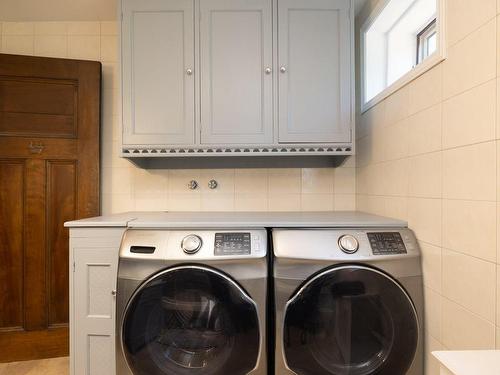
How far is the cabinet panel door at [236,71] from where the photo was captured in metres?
1.49

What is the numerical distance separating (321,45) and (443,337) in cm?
150

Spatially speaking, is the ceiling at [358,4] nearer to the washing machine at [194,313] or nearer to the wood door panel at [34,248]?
the washing machine at [194,313]

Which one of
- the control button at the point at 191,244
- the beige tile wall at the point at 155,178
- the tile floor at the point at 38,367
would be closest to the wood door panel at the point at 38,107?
the beige tile wall at the point at 155,178

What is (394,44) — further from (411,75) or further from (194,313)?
(194,313)

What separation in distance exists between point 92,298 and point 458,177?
1.68 meters

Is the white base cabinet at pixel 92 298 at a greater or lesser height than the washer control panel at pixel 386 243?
lesser

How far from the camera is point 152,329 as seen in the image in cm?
112

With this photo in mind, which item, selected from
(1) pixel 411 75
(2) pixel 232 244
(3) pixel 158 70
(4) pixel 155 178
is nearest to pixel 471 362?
(2) pixel 232 244

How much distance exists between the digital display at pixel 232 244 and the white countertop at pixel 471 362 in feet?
2.40

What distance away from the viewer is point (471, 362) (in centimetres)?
51

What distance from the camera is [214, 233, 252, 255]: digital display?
1.14 metres

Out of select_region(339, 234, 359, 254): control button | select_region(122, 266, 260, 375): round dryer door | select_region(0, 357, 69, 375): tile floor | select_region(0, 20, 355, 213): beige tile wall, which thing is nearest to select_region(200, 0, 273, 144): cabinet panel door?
select_region(0, 20, 355, 213): beige tile wall

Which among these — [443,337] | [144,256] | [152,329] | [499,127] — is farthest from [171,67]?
[443,337]

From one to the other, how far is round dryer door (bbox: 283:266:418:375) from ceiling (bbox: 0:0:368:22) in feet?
5.55
